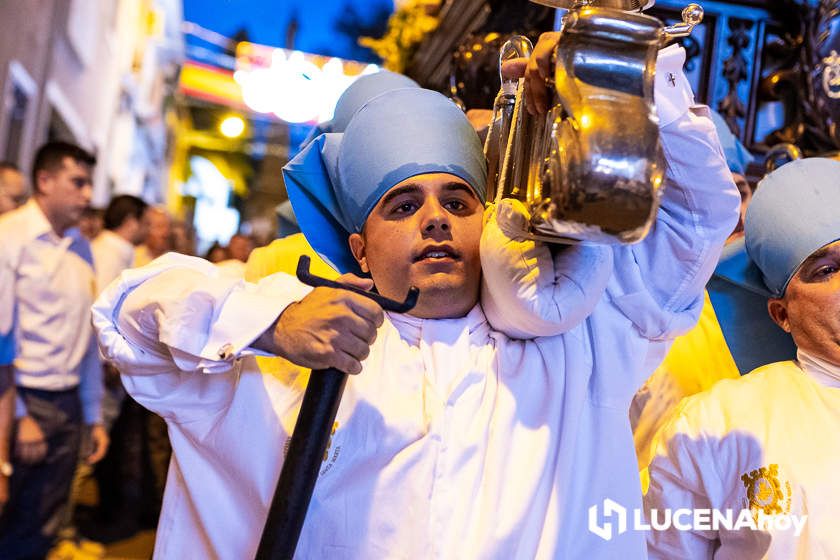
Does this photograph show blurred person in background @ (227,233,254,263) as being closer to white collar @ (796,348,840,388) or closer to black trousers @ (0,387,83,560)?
black trousers @ (0,387,83,560)

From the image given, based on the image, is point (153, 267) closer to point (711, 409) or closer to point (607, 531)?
point (607, 531)

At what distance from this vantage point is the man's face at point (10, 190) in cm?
506

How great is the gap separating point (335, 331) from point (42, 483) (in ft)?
11.6

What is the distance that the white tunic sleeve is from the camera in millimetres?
1595

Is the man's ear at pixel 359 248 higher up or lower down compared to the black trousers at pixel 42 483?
higher up

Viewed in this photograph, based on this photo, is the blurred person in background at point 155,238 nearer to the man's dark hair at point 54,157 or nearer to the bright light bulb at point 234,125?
the man's dark hair at point 54,157

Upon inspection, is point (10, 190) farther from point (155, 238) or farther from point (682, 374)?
point (682, 374)

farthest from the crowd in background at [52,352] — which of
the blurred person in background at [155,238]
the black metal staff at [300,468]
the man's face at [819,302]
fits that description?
the black metal staff at [300,468]

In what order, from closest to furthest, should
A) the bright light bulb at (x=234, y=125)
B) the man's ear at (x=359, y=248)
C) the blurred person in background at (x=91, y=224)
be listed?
the man's ear at (x=359, y=248) → the blurred person in background at (x=91, y=224) → the bright light bulb at (x=234, y=125)

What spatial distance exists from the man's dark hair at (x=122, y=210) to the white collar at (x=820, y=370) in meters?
5.06

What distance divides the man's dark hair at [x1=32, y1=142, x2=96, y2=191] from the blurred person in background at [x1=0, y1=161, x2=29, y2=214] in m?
0.35

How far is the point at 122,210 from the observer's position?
6375 millimetres

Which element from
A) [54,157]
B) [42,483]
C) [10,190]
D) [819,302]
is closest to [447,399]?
[819,302]

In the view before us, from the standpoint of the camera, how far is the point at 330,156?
2023mm
